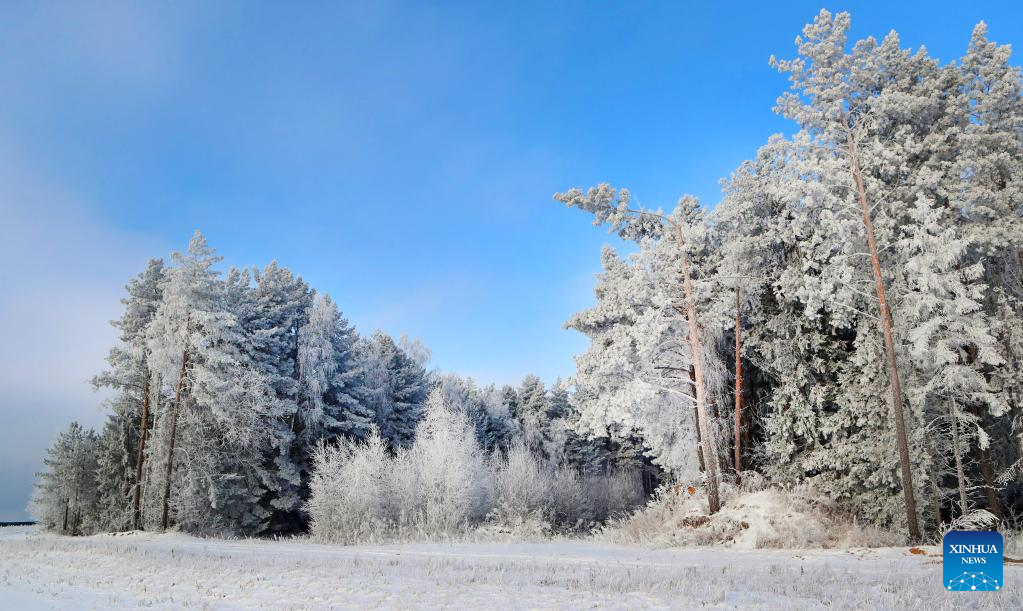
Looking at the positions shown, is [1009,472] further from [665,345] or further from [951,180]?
[665,345]

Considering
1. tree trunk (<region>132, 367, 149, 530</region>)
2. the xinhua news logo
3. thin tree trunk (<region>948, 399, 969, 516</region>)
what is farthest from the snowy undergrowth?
tree trunk (<region>132, 367, 149, 530</region>)

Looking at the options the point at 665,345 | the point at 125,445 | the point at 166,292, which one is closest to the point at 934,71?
the point at 665,345

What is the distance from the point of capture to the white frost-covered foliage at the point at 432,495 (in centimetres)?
2586

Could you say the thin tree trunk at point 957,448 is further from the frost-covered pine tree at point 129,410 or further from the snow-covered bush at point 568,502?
the frost-covered pine tree at point 129,410

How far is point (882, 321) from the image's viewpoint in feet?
59.7

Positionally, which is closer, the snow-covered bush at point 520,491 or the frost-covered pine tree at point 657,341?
the frost-covered pine tree at point 657,341

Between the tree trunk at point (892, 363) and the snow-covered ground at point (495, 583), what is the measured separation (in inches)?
114

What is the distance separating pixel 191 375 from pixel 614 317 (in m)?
21.1

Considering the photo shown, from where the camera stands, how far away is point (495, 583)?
9859 millimetres

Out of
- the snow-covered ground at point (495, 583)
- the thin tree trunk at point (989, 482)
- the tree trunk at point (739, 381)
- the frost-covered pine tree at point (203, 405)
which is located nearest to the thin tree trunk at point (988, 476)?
the thin tree trunk at point (989, 482)

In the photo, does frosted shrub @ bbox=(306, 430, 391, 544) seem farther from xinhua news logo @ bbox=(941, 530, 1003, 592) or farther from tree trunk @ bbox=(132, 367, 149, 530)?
xinhua news logo @ bbox=(941, 530, 1003, 592)

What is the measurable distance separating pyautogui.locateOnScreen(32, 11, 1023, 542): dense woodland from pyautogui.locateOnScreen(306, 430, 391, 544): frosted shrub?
0.42ft

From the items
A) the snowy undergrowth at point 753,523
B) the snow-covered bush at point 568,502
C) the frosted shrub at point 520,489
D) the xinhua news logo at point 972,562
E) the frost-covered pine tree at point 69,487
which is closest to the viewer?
the xinhua news logo at point 972,562

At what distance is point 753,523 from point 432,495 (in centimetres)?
1428
